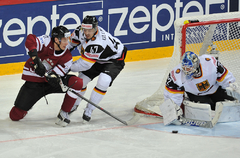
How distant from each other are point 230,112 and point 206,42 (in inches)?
39.9

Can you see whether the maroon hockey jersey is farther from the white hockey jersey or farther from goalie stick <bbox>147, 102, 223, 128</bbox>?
goalie stick <bbox>147, 102, 223, 128</bbox>

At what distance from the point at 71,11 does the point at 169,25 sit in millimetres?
1791

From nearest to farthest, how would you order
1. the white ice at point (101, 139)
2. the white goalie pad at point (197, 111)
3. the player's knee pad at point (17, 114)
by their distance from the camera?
the white ice at point (101, 139)
the white goalie pad at point (197, 111)
the player's knee pad at point (17, 114)

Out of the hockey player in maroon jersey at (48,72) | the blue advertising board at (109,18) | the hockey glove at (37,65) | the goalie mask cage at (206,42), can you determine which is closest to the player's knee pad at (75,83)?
the hockey player in maroon jersey at (48,72)

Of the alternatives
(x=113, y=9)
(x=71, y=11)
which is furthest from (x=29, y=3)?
(x=113, y=9)

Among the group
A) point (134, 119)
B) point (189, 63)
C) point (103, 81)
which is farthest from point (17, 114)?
point (189, 63)

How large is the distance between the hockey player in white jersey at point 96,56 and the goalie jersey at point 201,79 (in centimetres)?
61

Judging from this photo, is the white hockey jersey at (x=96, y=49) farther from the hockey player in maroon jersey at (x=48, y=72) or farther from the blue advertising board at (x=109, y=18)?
the blue advertising board at (x=109, y=18)

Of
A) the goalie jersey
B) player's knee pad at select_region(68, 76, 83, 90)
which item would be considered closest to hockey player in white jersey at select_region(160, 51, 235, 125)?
the goalie jersey

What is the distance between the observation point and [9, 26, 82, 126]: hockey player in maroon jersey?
162 inches

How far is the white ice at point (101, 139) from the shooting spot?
3.60 meters

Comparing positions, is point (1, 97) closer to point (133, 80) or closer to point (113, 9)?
point (133, 80)

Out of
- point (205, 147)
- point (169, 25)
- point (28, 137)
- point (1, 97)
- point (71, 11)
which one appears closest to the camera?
point (205, 147)

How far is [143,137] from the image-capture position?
399cm
